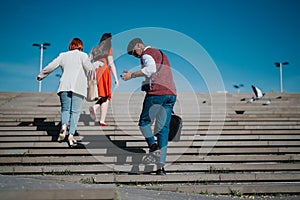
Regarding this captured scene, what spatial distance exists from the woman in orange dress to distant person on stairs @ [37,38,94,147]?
773mm

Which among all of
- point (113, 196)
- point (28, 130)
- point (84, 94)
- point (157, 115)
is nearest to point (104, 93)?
point (84, 94)

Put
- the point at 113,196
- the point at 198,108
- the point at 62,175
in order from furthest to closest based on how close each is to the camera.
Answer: the point at 198,108 < the point at 62,175 < the point at 113,196

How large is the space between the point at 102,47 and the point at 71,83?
1.30 meters

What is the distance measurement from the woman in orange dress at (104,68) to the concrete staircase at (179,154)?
0.64 m

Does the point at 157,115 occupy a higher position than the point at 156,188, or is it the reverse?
the point at 157,115

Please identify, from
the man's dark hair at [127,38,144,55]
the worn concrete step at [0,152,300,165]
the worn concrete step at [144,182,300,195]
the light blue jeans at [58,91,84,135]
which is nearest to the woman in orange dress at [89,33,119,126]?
the light blue jeans at [58,91,84,135]

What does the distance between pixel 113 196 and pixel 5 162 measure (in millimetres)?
2965

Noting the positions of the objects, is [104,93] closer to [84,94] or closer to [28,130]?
[84,94]

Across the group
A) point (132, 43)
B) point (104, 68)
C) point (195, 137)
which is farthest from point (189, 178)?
point (104, 68)

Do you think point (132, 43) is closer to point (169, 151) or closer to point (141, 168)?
point (141, 168)

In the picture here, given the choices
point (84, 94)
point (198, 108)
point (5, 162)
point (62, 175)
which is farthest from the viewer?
point (198, 108)

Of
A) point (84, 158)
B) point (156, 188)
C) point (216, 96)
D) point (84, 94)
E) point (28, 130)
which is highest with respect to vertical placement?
point (216, 96)

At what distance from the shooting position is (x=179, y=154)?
18.0 feet

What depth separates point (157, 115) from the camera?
15.3ft
